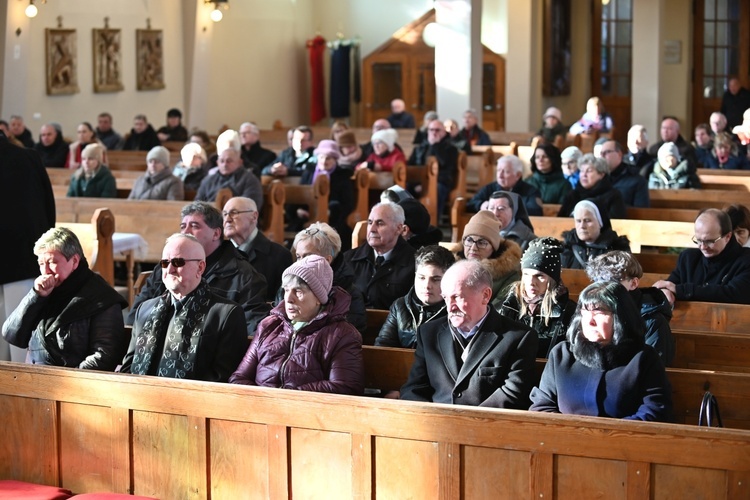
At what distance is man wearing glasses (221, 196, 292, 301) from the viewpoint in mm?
6141

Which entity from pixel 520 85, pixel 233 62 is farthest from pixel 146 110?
pixel 520 85

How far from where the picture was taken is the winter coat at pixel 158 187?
9680 millimetres

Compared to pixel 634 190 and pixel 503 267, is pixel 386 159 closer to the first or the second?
pixel 634 190

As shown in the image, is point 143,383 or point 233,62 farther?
point 233,62

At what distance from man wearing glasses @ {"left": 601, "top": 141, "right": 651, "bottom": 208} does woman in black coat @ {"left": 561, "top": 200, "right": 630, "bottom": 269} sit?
2369 mm

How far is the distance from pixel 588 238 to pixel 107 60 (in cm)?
993

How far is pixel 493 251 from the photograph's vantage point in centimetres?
564

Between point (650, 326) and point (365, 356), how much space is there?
109 cm

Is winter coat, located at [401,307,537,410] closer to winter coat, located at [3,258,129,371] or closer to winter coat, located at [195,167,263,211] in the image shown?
winter coat, located at [3,258,129,371]

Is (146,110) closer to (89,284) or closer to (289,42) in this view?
(289,42)

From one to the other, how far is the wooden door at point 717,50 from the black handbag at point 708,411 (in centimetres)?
1695

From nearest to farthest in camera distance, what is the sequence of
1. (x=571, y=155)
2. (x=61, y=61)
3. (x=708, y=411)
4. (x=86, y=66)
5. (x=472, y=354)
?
(x=708, y=411) → (x=472, y=354) → (x=571, y=155) → (x=61, y=61) → (x=86, y=66)

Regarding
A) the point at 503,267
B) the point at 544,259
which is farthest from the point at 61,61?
the point at 544,259

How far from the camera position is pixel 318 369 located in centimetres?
439
